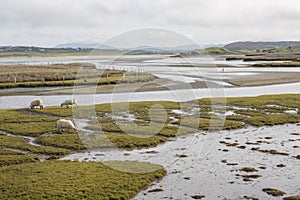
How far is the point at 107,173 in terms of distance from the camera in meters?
17.8

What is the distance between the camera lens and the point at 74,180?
16.6 meters

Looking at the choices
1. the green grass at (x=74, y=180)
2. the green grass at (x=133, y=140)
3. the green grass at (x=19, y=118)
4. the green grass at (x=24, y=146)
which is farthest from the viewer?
the green grass at (x=19, y=118)

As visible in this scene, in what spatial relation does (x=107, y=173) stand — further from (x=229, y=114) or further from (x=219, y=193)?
(x=229, y=114)

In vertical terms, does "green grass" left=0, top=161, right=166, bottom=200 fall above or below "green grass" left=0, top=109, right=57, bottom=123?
below

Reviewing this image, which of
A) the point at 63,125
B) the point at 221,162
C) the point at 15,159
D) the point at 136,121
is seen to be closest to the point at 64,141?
the point at 63,125

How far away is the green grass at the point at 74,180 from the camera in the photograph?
15.0 meters

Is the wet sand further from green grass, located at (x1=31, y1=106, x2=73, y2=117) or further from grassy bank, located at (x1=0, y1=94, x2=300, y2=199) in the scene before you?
green grass, located at (x1=31, y1=106, x2=73, y2=117)

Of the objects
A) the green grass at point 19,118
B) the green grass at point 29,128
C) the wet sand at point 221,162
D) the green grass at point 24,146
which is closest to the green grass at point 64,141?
the green grass at point 24,146

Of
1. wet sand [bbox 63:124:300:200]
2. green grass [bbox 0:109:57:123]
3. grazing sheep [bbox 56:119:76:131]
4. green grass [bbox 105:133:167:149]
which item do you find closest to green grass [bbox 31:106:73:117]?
green grass [bbox 0:109:57:123]

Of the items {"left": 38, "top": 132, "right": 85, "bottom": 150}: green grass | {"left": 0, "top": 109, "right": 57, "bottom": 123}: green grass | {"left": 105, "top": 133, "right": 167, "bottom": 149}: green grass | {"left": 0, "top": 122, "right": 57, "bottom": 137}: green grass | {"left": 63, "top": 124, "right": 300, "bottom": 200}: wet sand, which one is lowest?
{"left": 63, "top": 124, "right": 300, "bottom": 200}: wet sand

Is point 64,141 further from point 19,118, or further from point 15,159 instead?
point 19,118

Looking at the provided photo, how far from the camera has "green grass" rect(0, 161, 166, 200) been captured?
49.2 ft

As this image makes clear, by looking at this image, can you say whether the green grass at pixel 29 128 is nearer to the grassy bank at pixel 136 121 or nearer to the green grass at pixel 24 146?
the grassy bank at pixel 136 121

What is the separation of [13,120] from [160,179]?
19646 mm
